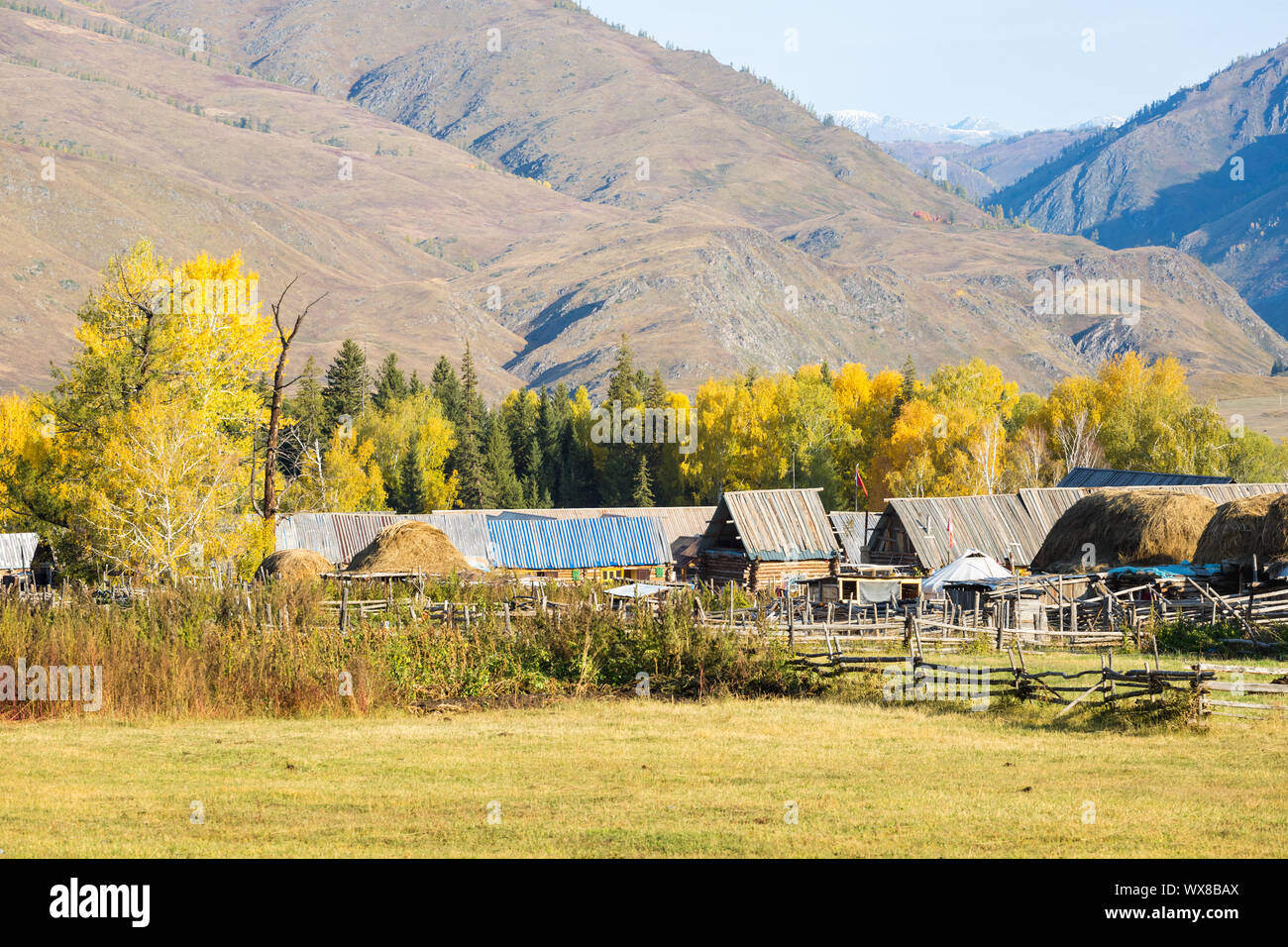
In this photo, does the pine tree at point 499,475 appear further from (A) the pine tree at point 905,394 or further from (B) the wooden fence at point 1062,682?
(B) the wooden fence at point 1062,682

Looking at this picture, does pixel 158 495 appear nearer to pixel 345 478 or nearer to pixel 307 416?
pixel 345 478

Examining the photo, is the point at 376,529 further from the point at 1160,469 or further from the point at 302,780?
the point at 1160,469

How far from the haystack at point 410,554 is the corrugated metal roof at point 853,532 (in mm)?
19809

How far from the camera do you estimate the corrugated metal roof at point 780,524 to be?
49.6 metres

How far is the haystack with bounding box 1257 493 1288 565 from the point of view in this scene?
33812 mm

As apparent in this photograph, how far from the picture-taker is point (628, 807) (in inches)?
512

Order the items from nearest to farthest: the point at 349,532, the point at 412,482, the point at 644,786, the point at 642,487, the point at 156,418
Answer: the point at 644,786 < the point at 156,418 < the point at 349,532 < the point at 412,482 < the point at 642,487

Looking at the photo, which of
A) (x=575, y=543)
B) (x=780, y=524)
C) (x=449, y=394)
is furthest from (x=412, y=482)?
(x=780, y=524)

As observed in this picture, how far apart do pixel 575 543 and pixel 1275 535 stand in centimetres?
2737

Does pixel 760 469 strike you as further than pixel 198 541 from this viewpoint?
Yes

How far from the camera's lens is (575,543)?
52688 millimetres
